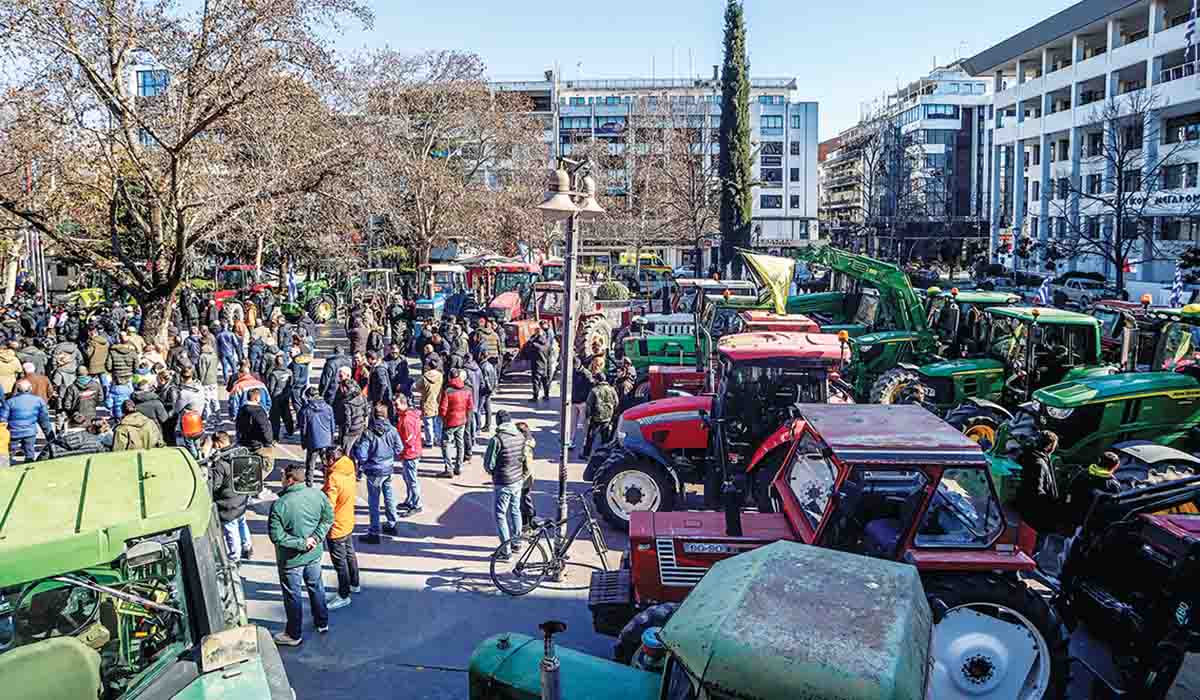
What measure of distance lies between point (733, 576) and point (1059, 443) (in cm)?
832

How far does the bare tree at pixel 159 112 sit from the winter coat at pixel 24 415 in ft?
20.3

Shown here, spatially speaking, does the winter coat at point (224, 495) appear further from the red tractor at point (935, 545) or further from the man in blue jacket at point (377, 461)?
the red tractor at point (935, 545)

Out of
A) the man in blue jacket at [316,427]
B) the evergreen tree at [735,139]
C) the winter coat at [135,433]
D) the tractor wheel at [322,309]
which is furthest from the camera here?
the evergreen tree at [735,139]

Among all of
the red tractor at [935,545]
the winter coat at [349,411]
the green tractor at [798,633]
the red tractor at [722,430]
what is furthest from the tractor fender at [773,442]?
the winter coat at [349,411]

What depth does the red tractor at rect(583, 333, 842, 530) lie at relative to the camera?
9.74 metres

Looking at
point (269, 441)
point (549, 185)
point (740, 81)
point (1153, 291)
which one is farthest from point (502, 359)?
point (1153, 291)

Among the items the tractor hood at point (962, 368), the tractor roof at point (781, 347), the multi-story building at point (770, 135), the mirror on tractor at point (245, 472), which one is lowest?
the tractor hood at point (962, 368)

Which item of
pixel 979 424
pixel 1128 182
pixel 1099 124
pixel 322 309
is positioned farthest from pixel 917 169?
pixel 979 424

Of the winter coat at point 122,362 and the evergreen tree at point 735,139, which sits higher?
the evergreen tree at point 735,139

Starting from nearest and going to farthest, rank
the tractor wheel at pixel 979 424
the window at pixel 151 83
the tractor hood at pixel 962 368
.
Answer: the tractor wheel at pixel 979 424 → the tractor hood at pixel 962 368 → the window at pixel 151 83

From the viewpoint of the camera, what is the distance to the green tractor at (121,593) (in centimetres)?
393

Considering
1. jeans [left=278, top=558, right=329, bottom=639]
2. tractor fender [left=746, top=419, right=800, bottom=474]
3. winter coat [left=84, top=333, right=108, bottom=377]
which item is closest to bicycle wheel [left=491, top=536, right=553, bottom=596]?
jeans [left=278, top=558, right=329, bottom=639]

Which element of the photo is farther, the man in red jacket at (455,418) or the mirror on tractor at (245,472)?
the man in red jacket at (455,418)

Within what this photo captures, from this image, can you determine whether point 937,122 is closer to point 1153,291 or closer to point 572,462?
point 1153,291
